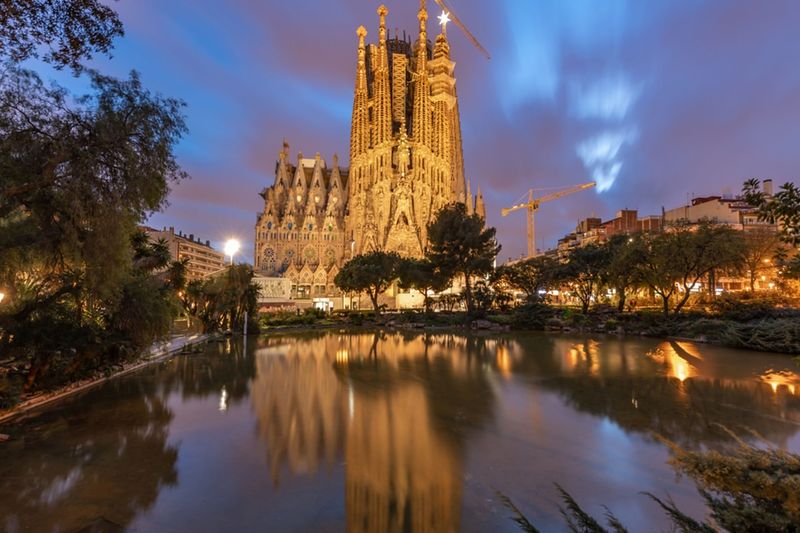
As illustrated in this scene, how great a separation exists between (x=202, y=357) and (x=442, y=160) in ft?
229

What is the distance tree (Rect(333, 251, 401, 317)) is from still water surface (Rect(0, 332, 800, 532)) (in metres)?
24.5

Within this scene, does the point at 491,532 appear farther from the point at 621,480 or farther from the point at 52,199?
the point at 52,199

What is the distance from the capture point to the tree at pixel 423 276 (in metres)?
38.8

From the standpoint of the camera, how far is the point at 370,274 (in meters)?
38.1

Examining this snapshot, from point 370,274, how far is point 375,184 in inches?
1590

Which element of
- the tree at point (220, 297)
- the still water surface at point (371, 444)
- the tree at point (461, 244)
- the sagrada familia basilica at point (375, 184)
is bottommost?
the still water surface at point (371, 444)

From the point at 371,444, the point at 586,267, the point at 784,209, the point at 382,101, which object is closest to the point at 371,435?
the point at 371,444

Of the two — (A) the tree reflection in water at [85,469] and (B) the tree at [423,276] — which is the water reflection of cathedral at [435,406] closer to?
(A) the tree reflection in water at [85,469]

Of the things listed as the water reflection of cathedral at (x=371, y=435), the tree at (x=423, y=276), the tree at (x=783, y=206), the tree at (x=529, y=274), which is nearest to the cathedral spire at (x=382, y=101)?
the tree at (x=423, y=276)

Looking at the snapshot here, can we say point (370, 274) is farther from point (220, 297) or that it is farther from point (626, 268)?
point (626, 268)

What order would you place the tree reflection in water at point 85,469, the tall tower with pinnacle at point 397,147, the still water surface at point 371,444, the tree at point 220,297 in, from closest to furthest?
the tree reflection in water at point 85,469 → the still water surface at point 371,444 → the tree at point 220,297 → the tall tower with pinnacle at point 397,147

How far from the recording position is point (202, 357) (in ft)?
57.0

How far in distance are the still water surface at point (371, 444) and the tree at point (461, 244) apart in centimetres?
2354

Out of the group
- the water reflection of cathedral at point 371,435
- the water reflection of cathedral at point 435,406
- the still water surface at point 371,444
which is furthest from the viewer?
the water reflection of cathedral at point 435,406
